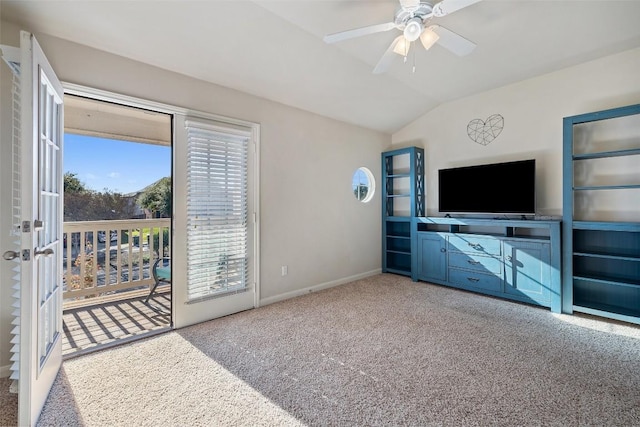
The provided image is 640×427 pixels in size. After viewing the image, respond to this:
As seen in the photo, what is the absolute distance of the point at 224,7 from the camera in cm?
224

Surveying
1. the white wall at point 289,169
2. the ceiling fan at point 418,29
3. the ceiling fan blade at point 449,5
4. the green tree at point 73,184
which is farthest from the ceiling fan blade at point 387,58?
the green tree at point 73,184

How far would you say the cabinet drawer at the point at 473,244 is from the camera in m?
3.63

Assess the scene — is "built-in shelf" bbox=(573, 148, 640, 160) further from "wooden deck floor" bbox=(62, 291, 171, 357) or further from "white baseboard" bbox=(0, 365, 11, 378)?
"white baseboard" bbox=(0, 365, 11, 378)

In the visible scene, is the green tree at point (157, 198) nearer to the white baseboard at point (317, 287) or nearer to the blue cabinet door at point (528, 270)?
the white baseboard at point (317, 287)

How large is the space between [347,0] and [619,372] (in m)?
3.35

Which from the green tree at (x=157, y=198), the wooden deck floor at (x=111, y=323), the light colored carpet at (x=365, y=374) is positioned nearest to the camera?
the light colored carpet at (x=365, y=374)

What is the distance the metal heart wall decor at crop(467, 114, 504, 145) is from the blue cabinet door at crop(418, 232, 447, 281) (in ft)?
4.84

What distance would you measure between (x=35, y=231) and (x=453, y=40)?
2.91 metres

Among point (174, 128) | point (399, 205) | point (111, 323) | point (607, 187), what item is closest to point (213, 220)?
point (174, 128)

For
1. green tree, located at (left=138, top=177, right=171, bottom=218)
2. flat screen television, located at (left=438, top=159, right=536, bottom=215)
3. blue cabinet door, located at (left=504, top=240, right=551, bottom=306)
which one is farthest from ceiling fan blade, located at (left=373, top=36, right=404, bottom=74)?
green tree, located at (left=138, top=177, right=171, bottom=218)

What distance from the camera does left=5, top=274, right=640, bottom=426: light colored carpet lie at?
162cm

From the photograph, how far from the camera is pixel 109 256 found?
12.9 feet

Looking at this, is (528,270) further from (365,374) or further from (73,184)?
(73,184)

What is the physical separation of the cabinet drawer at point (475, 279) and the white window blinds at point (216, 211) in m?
2.77
